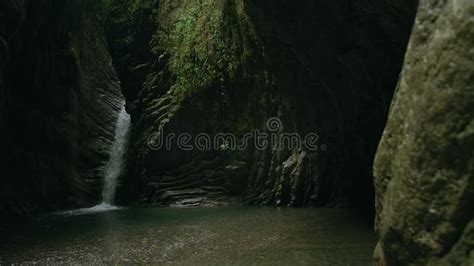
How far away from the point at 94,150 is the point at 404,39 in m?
13.3

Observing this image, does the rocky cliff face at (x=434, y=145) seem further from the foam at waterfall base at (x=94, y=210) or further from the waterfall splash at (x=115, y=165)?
the waterfall splash at (x=115, y=165)

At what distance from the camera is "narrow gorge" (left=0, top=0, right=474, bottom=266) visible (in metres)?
3.59

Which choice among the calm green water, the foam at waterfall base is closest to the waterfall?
the foam at waterfall base

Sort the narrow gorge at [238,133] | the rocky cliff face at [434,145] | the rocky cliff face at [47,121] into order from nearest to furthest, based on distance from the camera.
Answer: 1. the rocky cliff face at [434,145]
2. the narrow gorge at [238,133]
3. the rocky cliff face at [47,121]

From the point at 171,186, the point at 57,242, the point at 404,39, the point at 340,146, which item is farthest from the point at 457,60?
the point at 171,186

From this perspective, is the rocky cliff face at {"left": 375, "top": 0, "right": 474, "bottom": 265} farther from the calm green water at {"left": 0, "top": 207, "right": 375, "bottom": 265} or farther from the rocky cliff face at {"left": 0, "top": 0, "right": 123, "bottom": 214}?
the rocky cliff face at {"left": 0, "top": 0, "right": 123, "bottom": 214}

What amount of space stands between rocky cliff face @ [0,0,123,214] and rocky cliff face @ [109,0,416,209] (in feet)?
5.80

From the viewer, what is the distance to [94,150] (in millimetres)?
19547

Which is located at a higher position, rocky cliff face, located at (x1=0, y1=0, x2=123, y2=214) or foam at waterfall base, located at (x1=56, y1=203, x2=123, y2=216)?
rocky cliff face, located at (x1=0, y1=0, x2=123, y2=214)

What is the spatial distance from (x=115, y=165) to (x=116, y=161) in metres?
0.18

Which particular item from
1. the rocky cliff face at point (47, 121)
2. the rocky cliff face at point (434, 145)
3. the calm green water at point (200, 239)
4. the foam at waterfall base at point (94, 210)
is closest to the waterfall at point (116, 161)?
the rocky cliff face at point (47, 121)

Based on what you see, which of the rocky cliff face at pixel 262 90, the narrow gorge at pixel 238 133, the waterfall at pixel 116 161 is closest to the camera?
the narrow gorge at pixel 238 133

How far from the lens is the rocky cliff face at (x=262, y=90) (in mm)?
11766

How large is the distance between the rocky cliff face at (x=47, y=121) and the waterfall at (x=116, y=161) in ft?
0.95
